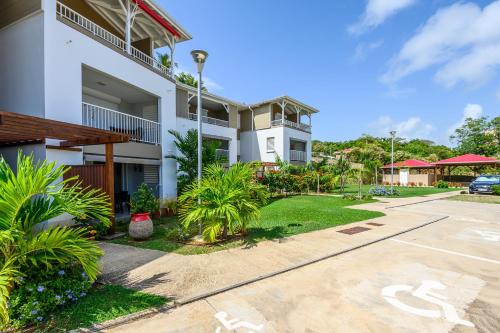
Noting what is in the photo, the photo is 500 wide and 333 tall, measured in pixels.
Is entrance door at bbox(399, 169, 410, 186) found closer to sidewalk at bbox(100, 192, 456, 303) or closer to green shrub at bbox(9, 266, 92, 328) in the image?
sidewalk at bbox(100, 192, 456, 303)

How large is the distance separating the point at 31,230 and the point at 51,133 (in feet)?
13.7

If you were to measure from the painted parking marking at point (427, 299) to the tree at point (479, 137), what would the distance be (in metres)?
52.1

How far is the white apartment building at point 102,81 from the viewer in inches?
320

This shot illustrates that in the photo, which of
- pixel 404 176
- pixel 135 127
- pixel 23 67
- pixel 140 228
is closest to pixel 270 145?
pixel 135 127

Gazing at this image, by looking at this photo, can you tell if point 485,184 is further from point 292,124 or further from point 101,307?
point 101,307

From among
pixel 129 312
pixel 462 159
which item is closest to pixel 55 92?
pixel 129 312

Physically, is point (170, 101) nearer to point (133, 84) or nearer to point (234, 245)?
point (133, 84)

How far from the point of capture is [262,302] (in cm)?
375

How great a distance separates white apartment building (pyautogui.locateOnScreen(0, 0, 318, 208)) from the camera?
8125mm

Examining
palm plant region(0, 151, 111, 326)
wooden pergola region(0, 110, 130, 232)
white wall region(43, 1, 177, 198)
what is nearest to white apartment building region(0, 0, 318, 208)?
white wall region(43, 1, 177, 198)

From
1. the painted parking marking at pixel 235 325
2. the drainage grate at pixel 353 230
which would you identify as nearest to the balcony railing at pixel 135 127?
the drainage grate at pixel 353 230

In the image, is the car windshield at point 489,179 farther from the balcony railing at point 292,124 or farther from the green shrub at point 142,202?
the green shrub at point 142,202

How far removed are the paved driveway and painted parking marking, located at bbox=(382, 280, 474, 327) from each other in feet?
0.04

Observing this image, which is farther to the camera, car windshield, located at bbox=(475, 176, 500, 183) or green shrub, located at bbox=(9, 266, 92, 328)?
car windshield, located at bbox=(475, 176, 500, 183)
